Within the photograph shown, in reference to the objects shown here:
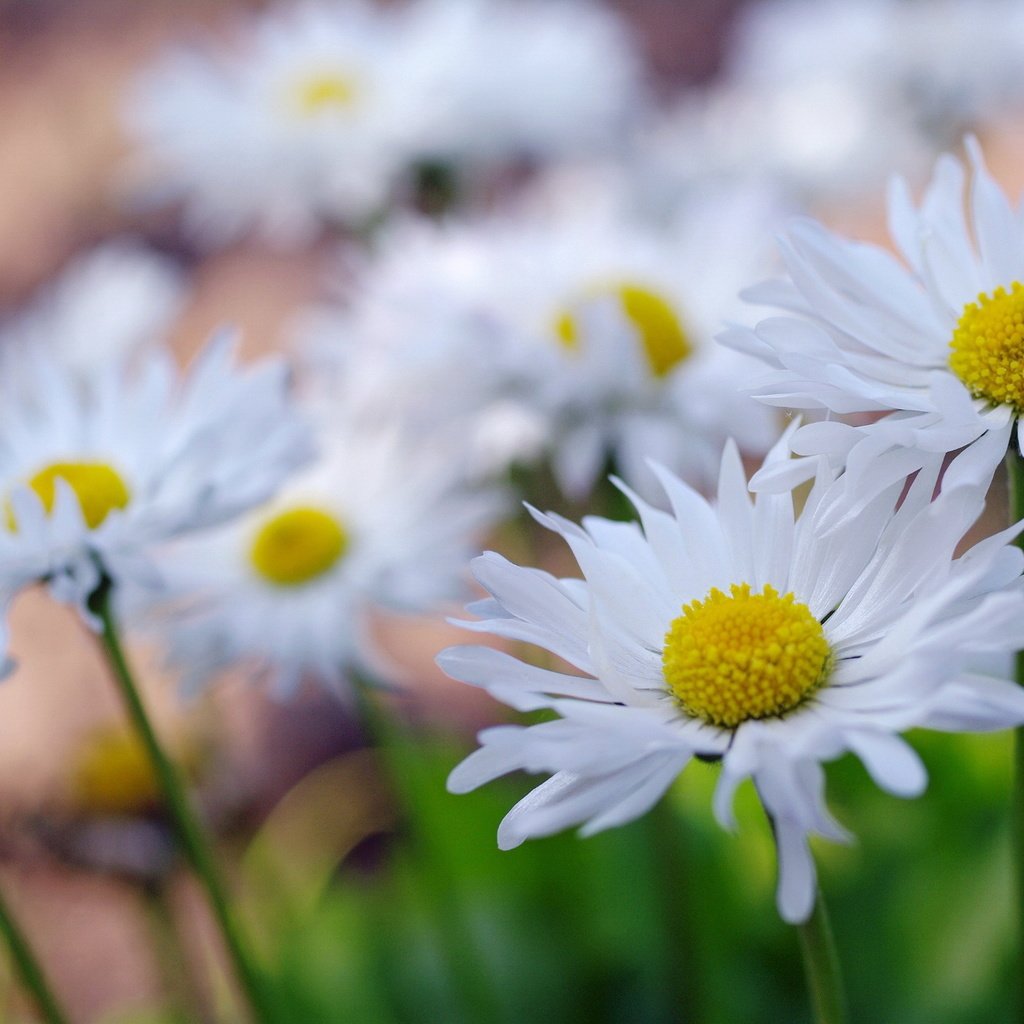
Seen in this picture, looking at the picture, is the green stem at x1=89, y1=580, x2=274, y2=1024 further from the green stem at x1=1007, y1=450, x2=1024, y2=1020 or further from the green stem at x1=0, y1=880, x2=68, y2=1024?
the green stem at x1=1007, y1=450, x2=1024, y2=1020

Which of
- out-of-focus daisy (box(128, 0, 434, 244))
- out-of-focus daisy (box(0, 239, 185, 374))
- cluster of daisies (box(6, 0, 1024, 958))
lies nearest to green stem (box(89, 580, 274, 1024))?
cluster of daisies (box(6, 0, 1024, 958))

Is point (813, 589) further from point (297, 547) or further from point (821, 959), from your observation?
point (297, 547)

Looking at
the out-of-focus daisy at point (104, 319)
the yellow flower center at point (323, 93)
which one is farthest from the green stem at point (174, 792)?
the yellow flower center at point (323, 93)

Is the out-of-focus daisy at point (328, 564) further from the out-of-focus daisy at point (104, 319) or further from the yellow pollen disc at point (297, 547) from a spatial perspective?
the out-of-focus daisy at point (104, 319)

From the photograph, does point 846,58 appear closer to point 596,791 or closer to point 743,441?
point 743,441

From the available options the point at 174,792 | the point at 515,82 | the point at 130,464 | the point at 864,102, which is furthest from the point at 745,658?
the point at 864,102
